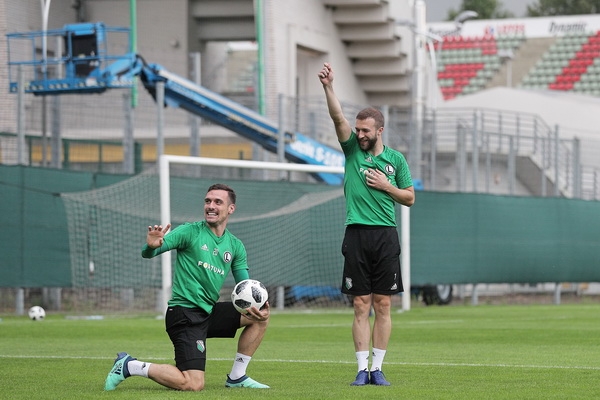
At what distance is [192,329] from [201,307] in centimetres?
17

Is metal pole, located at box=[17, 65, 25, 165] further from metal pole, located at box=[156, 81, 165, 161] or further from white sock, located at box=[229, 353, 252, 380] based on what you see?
white sock, located at box=[229, 353, 252, 380]

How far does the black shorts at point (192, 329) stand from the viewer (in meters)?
8.62

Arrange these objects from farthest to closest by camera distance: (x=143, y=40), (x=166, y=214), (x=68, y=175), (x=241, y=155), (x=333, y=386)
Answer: (x=143, y=40)
(x=241, y=155)
(x=68, y=175)
(x=166, y=214)
(x=333, y=386)

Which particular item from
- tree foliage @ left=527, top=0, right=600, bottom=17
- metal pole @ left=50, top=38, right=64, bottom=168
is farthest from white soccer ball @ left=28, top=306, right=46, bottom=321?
tree foliage @ left=527, top=0, right=600, bottom=17

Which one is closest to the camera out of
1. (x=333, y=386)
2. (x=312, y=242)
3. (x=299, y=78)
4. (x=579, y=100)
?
(x=333, y=386)

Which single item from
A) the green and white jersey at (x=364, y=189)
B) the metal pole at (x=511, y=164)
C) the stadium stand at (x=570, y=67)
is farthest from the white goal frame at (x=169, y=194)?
the stadium stand at (x=570, y=67)

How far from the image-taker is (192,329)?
8695 mm

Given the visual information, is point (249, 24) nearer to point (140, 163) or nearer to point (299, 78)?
point (299, 78)

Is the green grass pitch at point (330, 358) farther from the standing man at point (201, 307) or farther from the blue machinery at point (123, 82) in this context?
the blue machinery at point (123, 82)

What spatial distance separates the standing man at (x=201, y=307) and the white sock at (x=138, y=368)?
18mm

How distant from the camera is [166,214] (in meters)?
18.4

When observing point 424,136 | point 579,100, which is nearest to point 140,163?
point 424,136

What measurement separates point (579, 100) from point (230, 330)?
127 ft

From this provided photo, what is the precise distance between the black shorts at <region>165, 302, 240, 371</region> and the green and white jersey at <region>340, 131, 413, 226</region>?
121cm
